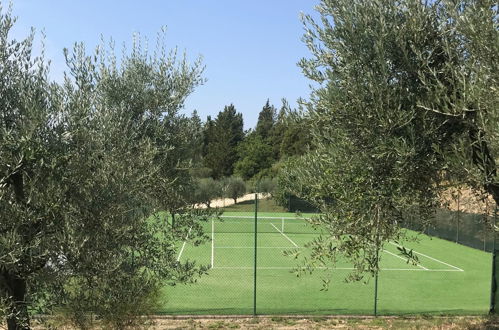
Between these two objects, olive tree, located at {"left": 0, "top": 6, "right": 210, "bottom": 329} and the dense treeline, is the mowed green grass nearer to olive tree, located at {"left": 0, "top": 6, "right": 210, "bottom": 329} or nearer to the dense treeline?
olive tree, located at {"left": 0, "top": 6, "right": 210, "bottom": 329}

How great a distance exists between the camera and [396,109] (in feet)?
19.9

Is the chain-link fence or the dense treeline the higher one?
the dense treeline

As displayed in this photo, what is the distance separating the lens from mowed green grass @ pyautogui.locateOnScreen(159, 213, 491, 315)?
13.3m

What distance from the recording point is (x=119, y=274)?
590cm

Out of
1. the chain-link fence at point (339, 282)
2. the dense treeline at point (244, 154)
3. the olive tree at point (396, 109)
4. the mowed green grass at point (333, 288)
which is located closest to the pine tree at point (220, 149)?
the dense treeline at point (244, 154)

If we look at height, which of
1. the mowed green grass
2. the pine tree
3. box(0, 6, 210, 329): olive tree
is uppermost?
the pine tree

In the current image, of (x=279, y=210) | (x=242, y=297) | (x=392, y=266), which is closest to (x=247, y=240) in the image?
(x=392, y=266)

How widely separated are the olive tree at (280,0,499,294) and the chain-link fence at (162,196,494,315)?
110cm

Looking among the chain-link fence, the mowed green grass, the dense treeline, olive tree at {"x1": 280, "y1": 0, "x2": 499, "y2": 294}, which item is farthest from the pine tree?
olive tree at {"x1": 280, "y1": 0, "x2": 499, "y2": 294}

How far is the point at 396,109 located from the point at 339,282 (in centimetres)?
1190

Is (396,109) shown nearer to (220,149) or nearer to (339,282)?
(339,282)

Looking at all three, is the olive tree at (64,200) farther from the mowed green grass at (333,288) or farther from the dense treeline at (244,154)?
the dense treeline at (244,154)

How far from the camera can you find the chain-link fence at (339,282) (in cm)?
1297

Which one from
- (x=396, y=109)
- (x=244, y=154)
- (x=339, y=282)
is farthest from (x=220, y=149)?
(x=396, y=109)
